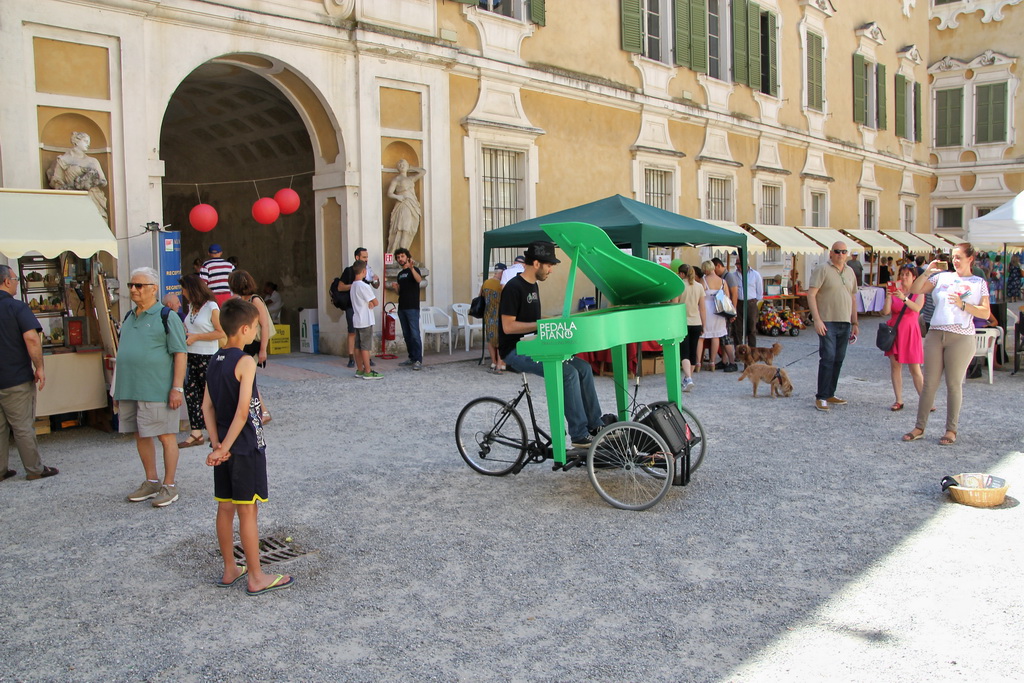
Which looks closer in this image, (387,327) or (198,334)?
(198,334)

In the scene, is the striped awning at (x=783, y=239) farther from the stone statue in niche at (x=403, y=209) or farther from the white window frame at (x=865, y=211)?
the stone statue in niche at (x=403, y=209)

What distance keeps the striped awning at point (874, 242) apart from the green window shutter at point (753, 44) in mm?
4961

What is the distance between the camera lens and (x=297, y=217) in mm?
15227

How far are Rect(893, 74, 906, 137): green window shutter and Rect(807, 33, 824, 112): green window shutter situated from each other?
5.91 m

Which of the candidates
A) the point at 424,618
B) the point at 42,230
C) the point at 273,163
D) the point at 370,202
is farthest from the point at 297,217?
the point at 424,618

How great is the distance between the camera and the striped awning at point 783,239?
17.8 metres

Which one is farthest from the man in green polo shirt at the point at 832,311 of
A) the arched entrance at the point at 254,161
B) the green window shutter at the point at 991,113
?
the green window shutter at the point at 991,113

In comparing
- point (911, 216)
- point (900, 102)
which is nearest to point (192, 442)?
point (900, 102)

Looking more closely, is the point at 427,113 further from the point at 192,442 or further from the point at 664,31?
the point at 192,442

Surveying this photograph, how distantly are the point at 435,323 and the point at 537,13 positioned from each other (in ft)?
18.6

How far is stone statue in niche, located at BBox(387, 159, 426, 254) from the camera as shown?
12461 mm

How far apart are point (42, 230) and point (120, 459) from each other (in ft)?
6.61

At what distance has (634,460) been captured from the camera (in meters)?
5.27

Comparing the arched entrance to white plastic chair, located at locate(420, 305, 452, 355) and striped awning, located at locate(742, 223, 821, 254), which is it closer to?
white plastic chair, located at locate(420, 305, 452, 355)
